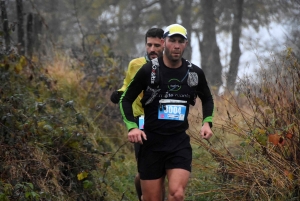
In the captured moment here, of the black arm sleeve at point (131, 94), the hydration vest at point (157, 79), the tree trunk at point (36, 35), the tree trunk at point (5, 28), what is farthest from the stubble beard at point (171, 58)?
the tree trunk at point (36, 35)

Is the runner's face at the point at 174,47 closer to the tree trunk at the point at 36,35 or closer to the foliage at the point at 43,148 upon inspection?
the foliage at the point at 43,148

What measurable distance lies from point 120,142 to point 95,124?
2.07 feet

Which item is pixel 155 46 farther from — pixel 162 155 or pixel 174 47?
pixel 162 155

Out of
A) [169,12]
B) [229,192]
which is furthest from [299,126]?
[169,12]

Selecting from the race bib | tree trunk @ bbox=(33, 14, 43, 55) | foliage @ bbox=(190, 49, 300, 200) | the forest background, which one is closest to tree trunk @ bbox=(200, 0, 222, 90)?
tree trunk @ bbox=(33, 14, 43, 55)

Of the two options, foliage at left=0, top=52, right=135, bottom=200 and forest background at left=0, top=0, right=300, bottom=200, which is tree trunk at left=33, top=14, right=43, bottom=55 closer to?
forest background at left=0, top=0, right=300, bottom=200

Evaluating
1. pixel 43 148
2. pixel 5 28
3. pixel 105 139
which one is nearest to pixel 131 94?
pixel 43 148

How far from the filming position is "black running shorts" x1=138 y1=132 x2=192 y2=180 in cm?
564

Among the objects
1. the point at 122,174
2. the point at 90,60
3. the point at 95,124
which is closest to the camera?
the point at 122,174

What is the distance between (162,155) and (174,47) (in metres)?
1.04

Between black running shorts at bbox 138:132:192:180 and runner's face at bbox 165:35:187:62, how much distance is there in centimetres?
75

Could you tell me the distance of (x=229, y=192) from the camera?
6.91 m

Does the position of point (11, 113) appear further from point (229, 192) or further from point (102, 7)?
point (102, 7)

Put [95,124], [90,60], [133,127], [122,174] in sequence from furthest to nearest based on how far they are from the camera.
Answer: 1. [90,60]
2. [95,124]
3. [122,174]
4. [133,127]
